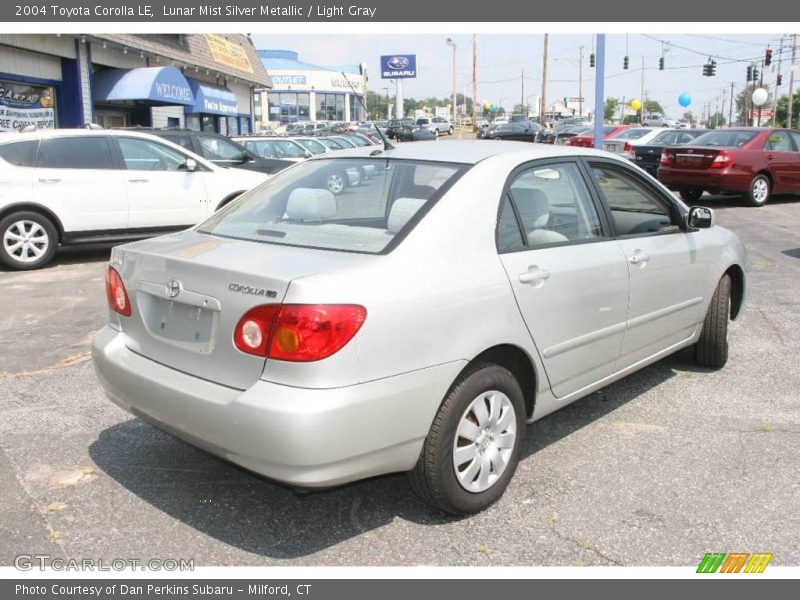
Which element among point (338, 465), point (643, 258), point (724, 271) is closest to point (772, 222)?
point (724, 271)

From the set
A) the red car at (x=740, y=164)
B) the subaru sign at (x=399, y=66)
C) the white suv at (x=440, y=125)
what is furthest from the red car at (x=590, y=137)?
the white suv at (x=440, y=125)

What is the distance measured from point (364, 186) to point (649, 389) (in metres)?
2.46

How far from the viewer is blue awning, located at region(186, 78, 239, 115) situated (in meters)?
Answer: 24.7

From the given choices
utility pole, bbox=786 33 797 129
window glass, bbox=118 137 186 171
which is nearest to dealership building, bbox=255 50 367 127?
utility pole, bbox=786 33 797 129

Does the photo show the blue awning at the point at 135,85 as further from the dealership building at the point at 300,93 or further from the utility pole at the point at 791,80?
the dealership building at the point at 300,93

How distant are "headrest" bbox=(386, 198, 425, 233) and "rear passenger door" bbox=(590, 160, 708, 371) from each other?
4.34ft

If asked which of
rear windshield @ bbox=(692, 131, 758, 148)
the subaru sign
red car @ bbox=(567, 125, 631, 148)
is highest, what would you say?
the subaru sign

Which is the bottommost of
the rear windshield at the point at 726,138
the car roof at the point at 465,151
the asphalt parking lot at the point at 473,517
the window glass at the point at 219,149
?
the asphalt parking lot at the point at 473,517

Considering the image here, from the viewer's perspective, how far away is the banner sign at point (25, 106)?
1656cm

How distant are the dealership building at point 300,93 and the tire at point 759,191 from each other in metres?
75.1

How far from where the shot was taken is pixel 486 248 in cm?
338

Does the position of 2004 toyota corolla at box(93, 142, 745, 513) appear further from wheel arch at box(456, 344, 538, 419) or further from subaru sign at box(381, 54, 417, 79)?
subaru sign at box(381, 54, 417, 79)

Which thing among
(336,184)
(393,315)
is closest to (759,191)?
(336,184)
